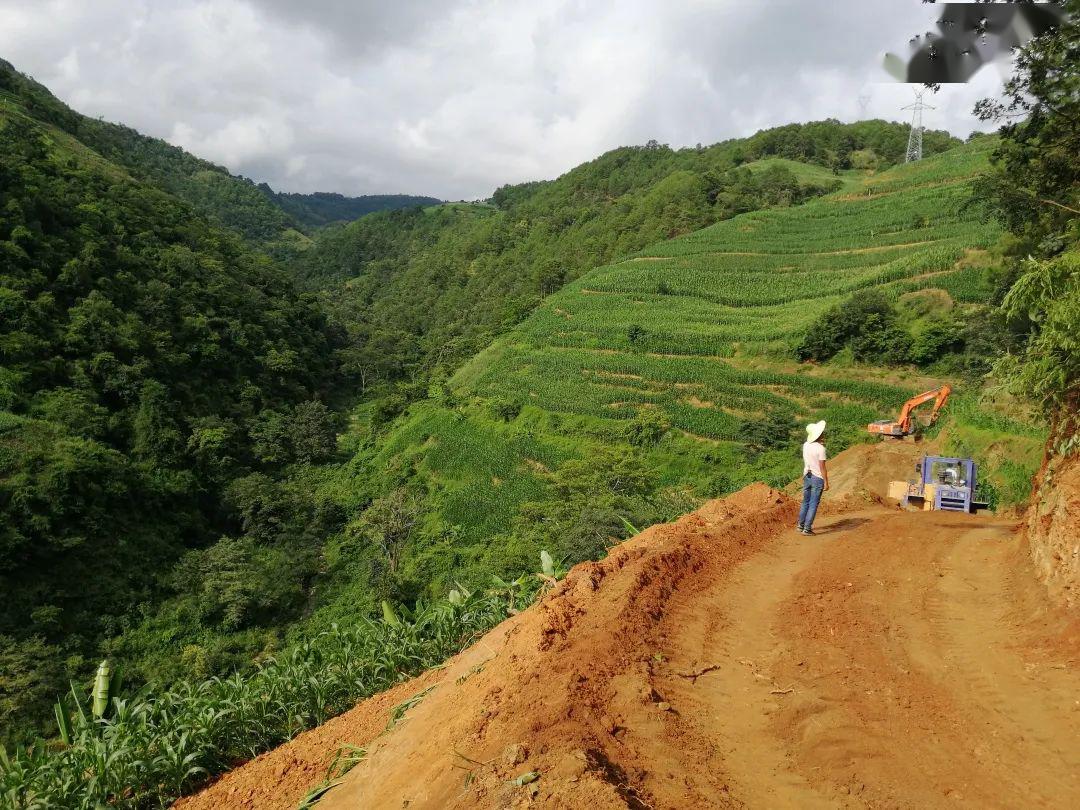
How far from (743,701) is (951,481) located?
30.3ft

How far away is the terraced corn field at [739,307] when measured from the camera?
114ft

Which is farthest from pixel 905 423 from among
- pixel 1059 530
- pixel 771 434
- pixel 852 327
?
pixel 852 327

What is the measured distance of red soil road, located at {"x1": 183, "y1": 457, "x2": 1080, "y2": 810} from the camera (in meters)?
3.25

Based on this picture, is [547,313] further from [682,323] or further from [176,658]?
[176,658]

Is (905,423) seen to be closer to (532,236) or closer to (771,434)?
(771,434)

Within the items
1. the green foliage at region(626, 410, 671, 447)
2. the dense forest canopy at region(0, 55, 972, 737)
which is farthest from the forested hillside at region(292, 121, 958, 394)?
the green foliage at region(626, 410, 671, 447)

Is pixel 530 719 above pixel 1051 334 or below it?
below

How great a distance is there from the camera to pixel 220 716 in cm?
591

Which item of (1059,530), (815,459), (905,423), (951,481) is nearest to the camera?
(1059,530)

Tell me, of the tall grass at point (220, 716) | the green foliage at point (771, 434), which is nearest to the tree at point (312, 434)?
the green foliage at point (771, 434)

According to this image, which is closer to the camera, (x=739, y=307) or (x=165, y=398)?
(x=165, y=398)

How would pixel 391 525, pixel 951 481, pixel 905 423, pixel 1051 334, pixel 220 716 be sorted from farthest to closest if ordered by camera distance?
pixel 391 525 → pixel 905 423 → pixel 951 481 → pixel 220 716 → pixel 1051 334

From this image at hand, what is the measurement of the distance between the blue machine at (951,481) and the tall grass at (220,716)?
25.2ft

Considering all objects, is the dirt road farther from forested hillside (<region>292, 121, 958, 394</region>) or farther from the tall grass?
forested hillside (<region>292, 121, 958, 394</region>)
